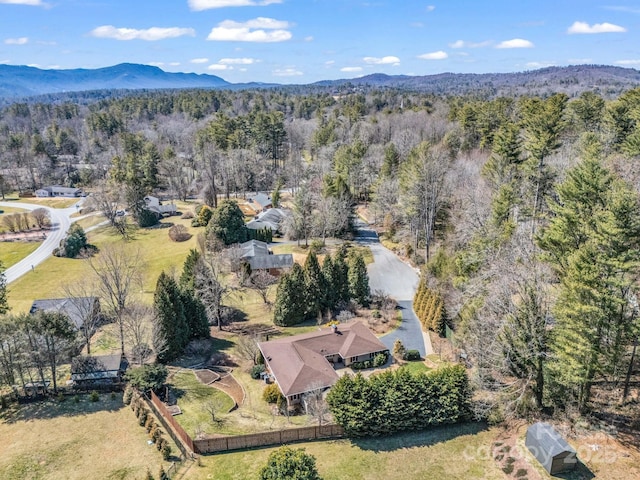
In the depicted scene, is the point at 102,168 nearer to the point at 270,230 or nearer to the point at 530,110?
the point at 270,230

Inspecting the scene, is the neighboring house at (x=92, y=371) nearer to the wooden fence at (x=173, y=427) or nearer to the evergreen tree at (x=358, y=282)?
the wooden fence at (x=173, y=427)

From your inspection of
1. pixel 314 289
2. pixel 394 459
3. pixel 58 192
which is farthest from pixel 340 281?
pixel 58 192

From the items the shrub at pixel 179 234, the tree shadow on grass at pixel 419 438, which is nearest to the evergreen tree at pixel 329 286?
the tree shadow on grass at pixel 419 438

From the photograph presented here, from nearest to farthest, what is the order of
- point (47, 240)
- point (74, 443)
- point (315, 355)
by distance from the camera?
point (74, 443)
point (315, 355)
point (47, 240)

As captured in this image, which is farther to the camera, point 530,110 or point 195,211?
point 195,211

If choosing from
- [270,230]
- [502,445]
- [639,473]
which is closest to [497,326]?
[502,445]

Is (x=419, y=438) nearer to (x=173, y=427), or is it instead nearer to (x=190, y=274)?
(x=173, y=427)
